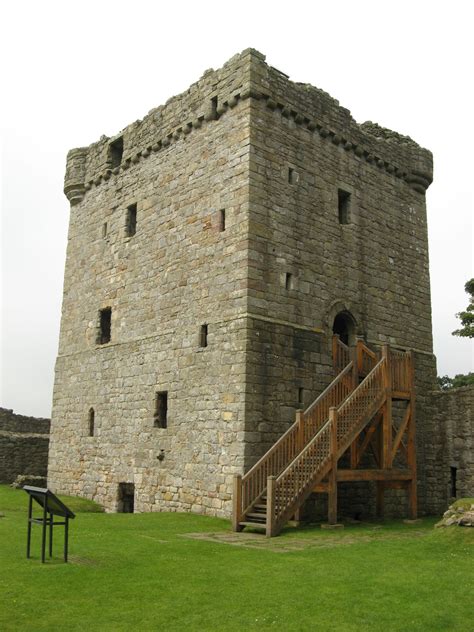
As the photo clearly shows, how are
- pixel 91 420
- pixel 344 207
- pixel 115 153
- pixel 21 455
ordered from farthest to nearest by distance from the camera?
pixel 21 455 < pixel 115 153 < pixel 91 420 < pixel 344 207

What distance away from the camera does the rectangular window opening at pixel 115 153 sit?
20.0 meters

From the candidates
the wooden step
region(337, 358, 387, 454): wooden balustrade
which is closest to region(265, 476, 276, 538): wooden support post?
the wooden step

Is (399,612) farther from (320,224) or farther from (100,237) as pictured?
(100,237)

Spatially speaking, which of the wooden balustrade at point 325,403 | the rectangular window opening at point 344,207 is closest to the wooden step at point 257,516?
the wooden balustrade at point 325,403

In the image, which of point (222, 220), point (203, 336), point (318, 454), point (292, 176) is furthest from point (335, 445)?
point (292, 176)

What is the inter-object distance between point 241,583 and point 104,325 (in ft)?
41.2

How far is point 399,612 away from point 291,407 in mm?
7726

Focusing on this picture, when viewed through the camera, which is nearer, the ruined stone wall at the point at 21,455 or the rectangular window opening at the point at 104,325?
the rectangular window opening at the point at 104,325

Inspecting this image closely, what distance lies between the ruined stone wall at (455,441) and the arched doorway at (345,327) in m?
3.40

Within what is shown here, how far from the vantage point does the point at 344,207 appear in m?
17.3

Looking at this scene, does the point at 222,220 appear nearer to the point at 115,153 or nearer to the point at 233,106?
the point at 233,106

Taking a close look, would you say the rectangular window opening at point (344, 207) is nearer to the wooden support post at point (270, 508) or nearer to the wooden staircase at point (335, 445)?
the wooden staircase at point (335, 445)

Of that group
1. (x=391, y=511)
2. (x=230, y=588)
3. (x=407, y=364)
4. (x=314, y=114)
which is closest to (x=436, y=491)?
(x=391, y=511)

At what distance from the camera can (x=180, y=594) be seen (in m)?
6.94
